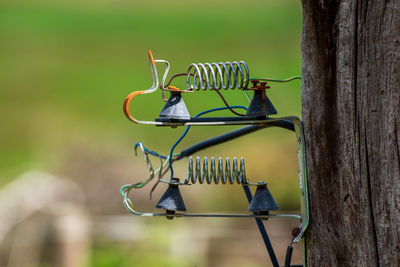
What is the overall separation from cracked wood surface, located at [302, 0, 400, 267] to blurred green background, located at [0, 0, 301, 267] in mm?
568

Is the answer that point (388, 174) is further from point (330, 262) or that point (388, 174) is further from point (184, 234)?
point (184, 234)

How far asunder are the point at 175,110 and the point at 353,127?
31 cm

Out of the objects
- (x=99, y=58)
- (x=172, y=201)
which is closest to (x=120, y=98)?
(x=99, y=58)

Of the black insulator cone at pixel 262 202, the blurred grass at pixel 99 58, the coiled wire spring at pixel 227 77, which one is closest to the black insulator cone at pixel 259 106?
the coiled wire spring at pixel 227 77

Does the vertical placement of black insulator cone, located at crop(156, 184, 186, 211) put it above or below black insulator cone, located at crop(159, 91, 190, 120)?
below

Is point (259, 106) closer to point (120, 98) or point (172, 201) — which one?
point (172, 201)

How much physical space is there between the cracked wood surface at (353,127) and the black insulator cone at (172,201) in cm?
27

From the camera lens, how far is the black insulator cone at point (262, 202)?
3.38 ft

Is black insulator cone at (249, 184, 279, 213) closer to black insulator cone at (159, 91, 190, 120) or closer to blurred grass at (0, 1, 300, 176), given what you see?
black insulator cone at (159, 91, 190, 120)

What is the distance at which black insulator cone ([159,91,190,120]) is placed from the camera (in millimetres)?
970

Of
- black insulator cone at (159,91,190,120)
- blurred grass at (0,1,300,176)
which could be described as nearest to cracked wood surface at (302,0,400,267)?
black insulator cone at (159,91,190,120)

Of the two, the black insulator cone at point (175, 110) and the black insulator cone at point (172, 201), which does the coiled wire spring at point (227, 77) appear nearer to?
the black insulator cone at point (175, 110)

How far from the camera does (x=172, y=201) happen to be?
1067 mm

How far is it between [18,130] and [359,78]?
8196 mm
